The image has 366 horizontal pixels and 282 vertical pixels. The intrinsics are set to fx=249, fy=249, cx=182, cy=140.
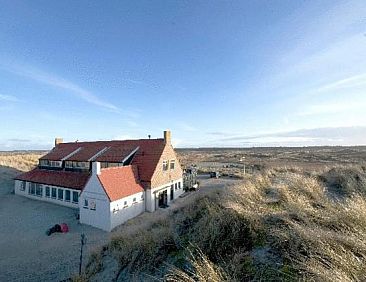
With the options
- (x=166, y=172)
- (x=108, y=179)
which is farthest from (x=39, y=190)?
(x=166, y=172)

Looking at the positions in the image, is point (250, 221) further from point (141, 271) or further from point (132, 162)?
point (132, 162)

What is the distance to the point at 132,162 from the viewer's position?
28953mm

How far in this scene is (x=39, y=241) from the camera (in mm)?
18469

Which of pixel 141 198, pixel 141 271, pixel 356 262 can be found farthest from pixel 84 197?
pixel 356 262

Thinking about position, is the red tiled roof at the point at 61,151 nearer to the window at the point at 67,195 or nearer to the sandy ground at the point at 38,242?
the sandy ground at the point at 38,242

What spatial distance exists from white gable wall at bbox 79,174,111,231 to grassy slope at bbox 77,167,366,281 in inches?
389

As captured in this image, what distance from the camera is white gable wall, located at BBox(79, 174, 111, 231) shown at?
69.6ft

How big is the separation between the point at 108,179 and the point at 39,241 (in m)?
7.10

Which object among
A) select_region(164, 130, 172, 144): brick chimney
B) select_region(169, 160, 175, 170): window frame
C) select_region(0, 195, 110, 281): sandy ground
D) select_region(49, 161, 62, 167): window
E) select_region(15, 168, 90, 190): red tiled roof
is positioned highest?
select_region(164, 130, 172, 144): brick chimney

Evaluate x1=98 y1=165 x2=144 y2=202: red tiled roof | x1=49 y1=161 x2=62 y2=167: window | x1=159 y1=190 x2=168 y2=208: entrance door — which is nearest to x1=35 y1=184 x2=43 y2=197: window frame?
x1=49 y1=161 x2=62 y2=167: window

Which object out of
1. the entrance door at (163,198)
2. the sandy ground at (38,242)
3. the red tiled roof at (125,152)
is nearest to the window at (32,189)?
the sandy ground at (38,242)

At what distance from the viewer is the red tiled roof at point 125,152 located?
91.7 ft

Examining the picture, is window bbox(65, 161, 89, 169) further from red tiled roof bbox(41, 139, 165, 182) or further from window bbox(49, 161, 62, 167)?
window bbox(49, 161, 62, 167)

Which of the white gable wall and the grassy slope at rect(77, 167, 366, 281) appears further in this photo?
the white gable wall
